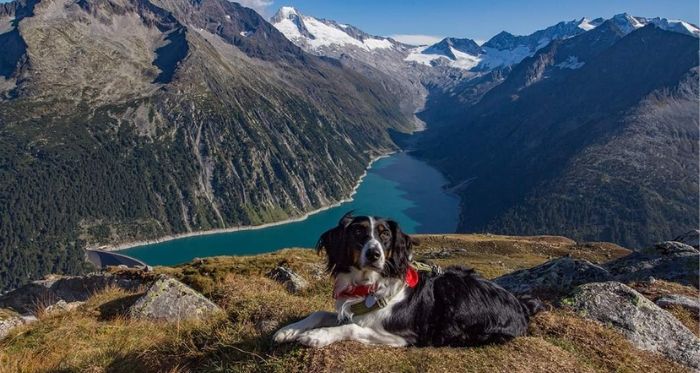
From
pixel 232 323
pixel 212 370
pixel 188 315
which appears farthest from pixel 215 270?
pixel 212 370

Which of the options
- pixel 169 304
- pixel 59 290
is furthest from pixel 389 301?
pixel 59 290

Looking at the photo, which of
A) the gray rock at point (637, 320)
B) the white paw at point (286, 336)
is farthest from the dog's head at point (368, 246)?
the gray rock at point (637, 320)

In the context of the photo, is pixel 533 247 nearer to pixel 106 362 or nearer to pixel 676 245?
pixel 676 245

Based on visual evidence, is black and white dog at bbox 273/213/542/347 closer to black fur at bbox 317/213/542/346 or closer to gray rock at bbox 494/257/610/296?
black fur at bbox 317/213/542/346

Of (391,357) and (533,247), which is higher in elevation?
(391,357)

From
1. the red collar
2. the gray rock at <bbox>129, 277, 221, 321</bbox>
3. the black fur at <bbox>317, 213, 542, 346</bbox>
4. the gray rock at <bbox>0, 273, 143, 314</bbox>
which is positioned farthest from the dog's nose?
the gray rock at <bbox>0, 273, 143, 314</bbox>

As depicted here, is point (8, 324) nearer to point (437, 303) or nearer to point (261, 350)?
point (261, 350)
